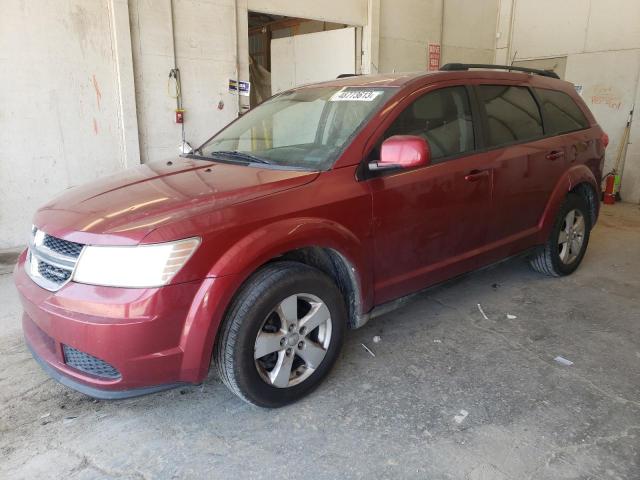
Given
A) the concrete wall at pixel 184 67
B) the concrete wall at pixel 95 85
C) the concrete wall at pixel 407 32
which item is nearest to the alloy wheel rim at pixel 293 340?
the concrete wall at pixel 184 67

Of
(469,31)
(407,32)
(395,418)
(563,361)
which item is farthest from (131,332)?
(469,31)

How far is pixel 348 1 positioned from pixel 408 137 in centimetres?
492

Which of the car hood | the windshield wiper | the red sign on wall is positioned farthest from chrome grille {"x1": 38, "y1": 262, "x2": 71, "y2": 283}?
the red sign on wall

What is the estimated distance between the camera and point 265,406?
7.76ft

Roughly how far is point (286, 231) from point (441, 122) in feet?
4.36

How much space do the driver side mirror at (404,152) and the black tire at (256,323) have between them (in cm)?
66

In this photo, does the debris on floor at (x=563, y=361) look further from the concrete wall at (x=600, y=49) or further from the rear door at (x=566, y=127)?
the concrete wall at (x=600, y=49)

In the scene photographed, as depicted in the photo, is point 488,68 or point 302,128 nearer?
point 302,128

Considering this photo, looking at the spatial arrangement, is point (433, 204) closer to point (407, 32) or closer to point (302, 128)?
point (302, 128)

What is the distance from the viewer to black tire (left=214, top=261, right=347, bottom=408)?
216 cm

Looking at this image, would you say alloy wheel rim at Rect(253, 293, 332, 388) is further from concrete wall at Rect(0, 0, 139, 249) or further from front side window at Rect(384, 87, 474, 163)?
concrete wall at Rect(0, 0, 139, 249)

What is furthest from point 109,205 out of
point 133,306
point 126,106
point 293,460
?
point 126,106

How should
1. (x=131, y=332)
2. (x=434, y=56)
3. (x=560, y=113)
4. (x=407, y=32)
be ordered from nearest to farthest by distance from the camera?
(x=131, y=332), (x=560, y=113), (x=407, y=32), (x=434, y=56)

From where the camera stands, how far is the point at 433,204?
2.87 meters
